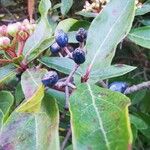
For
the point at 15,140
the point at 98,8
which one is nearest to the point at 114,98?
the point at 15,140

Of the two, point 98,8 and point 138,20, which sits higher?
point 98,8

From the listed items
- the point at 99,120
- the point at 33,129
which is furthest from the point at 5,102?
the point at 99,120

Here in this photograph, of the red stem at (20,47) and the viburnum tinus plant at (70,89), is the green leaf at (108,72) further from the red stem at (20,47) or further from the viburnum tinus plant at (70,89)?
the red stem at (20,47)

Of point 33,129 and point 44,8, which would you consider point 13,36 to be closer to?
point 44,8

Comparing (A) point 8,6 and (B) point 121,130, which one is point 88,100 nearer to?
(B) point 121,130

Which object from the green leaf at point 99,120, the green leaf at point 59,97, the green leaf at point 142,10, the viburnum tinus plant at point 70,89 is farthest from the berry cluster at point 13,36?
the green leaf at point 142,10

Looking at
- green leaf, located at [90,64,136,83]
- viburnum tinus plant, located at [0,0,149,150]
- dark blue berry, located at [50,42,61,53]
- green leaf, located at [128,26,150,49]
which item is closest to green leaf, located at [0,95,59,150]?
viburnum tinus plant, located at [0,0,149,150]
